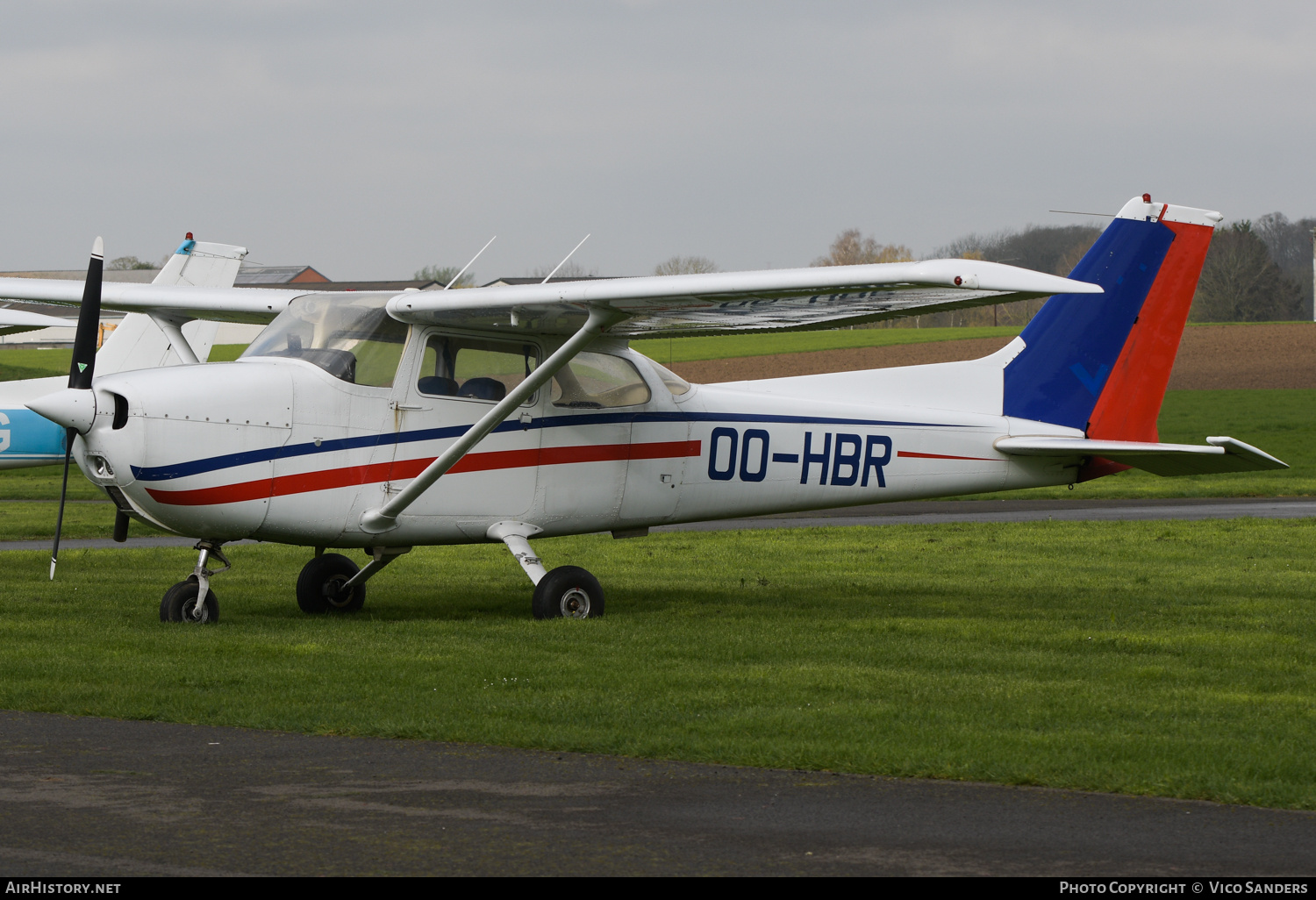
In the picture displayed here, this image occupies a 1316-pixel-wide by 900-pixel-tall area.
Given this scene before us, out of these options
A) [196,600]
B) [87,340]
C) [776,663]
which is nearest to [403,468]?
[196,600]

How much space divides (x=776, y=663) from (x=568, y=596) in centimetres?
257

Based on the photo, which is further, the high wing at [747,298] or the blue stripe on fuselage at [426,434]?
the blue stripe on fuselage at [426,434]

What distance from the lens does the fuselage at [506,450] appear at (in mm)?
10273

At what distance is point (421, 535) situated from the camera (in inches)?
447

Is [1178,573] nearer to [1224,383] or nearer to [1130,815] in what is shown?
[1130,815]

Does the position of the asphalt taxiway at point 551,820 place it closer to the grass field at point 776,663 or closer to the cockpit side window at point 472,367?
the grass field at point 776,663

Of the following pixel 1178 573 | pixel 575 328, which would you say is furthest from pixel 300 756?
pixel 1178 573

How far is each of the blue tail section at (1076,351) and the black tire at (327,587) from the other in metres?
5.96

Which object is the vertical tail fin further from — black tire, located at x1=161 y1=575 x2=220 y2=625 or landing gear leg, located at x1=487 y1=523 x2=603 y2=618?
black tire, located at x1=161 y1=575 x2=220 y2=625

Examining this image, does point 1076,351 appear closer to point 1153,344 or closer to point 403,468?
point 1153,344

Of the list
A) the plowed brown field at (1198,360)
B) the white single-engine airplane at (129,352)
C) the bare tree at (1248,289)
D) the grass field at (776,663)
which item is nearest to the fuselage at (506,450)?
the grass field at (776,663)

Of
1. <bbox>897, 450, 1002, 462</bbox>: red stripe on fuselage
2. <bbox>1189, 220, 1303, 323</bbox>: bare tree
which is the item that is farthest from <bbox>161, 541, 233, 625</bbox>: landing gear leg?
<bbox>1189, 220, 1303, 323</bbox>: bare tree

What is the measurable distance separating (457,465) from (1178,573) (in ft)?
24.3

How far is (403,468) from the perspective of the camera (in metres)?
11.1
